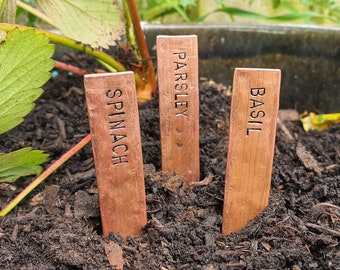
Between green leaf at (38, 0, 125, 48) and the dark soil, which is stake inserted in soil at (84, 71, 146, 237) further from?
green leaf at (38, 0, 125, 48)

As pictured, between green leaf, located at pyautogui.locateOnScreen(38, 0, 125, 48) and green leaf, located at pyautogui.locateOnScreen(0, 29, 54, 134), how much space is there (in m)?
0.12

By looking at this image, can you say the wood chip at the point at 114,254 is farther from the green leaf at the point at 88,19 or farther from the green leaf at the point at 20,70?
the green leaf at the point at 88,19

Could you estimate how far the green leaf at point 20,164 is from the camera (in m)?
0.86

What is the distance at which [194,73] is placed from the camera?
850 millimetres

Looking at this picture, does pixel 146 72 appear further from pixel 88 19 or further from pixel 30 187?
pixel 30 187

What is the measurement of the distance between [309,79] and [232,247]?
681 mm

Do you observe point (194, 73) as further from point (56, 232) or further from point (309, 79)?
point (309, 79)

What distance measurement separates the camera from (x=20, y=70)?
32.4 inches

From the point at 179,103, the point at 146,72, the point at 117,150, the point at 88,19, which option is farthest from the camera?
the point at 146,72

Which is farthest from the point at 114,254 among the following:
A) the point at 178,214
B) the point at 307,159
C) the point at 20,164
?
the point at 307,159

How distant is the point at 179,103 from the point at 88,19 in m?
0.27

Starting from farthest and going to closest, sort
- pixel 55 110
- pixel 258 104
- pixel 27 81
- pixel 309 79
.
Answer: pixel 309 79 < pixel 55 110 < pixel 27 81 < pixel 258 104

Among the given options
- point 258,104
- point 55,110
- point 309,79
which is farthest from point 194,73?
point 309,79

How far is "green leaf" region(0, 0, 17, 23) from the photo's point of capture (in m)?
0.89
